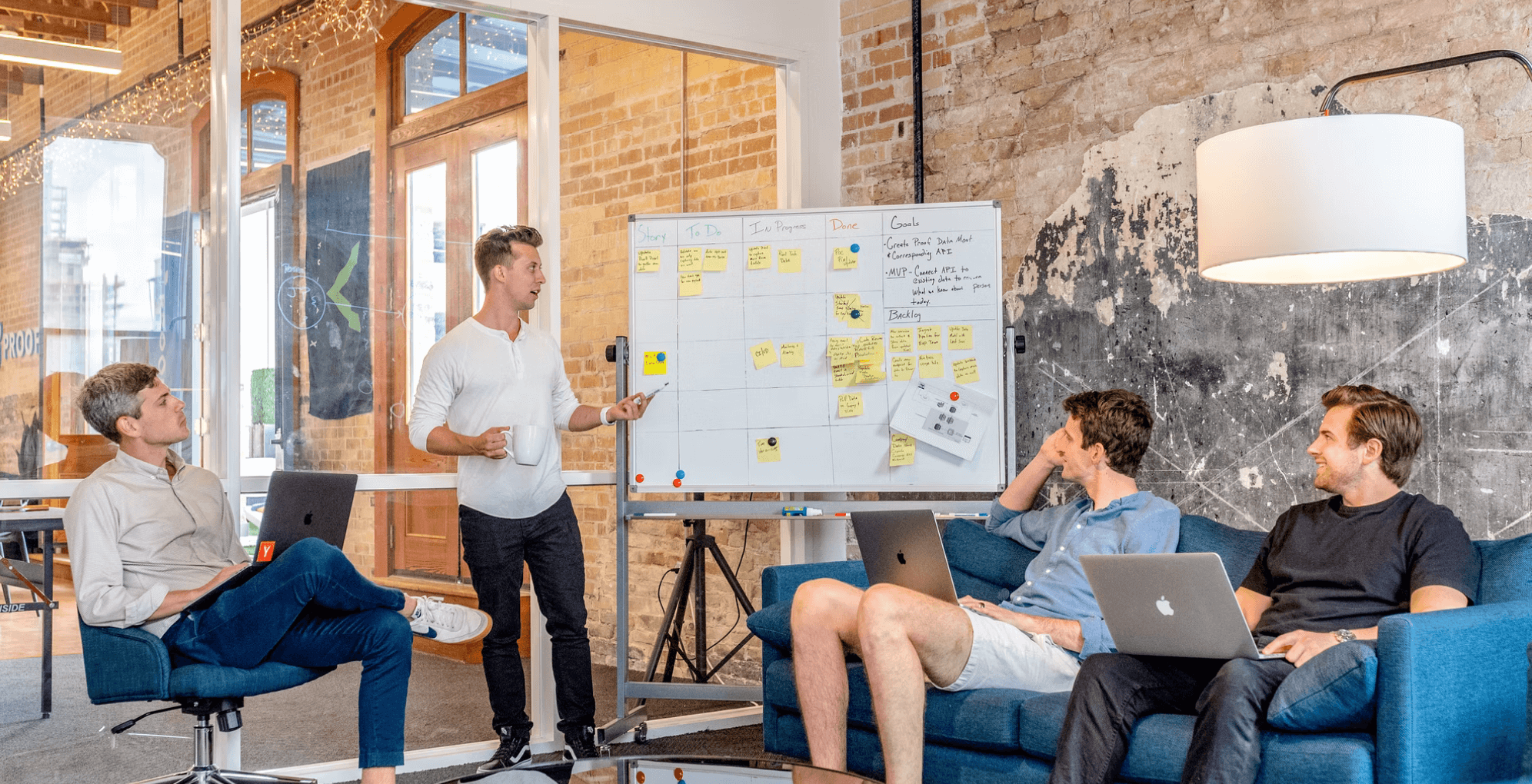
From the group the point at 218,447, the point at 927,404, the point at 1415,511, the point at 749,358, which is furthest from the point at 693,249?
the point at 1415,511

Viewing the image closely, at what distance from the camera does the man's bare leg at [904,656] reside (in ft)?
9.85

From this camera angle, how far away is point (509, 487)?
3.99 meters

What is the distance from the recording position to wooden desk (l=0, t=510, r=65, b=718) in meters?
3.71

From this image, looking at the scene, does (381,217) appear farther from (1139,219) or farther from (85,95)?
Answer: (1139,219)

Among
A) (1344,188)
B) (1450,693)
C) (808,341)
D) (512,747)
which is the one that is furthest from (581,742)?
(1344,188)

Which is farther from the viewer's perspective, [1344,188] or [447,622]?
[447,622]

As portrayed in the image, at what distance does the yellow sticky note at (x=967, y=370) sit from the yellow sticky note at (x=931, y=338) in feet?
0.27

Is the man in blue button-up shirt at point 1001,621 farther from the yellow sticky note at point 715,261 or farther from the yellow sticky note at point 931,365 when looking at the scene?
the yellow sticky note at point 715,261

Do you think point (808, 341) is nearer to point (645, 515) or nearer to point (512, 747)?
point (645, 515)

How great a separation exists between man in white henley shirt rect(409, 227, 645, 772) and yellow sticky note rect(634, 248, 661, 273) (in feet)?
1.26

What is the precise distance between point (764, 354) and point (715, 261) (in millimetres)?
361

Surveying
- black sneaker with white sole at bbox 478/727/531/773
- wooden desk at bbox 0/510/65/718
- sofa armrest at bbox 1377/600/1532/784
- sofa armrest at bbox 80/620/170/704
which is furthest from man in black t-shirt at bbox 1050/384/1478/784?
wooden desk at bbox 0/510/65/718

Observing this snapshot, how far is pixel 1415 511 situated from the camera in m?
2.83

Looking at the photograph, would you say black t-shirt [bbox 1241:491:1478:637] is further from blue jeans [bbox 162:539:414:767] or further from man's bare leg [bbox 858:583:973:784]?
blue jeans [bbox 162:539:414:767]
